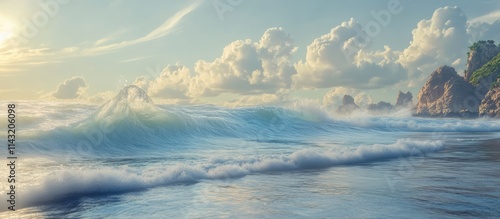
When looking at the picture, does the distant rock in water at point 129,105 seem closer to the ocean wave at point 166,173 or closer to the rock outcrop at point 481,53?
the ocean wave at point 166,173

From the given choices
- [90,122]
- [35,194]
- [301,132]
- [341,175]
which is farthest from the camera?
[301,132]

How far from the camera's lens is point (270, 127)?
33.0 meters

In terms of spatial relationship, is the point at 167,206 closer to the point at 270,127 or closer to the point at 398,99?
the point at 270,127

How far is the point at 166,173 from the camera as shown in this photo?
10.8 meters

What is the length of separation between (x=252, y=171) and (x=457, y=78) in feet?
373

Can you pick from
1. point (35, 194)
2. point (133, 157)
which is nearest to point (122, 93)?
point (133, 157)

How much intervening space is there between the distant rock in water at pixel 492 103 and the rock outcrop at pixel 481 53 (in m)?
17.6

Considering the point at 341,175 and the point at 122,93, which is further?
the point at 122,93

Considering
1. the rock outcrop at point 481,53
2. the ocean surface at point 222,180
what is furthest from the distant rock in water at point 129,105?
the rock outcrop at point 481,53

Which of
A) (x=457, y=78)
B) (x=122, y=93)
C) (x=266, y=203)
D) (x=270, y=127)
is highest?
→ (x=457, y=78)

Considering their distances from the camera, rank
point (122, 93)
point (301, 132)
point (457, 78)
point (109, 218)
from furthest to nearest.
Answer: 1. point (457, 78)
2. point (301, 132)
3. point (122, 93)
4. point (109, 218)

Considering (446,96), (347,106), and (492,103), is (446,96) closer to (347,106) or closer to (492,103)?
(492,103)

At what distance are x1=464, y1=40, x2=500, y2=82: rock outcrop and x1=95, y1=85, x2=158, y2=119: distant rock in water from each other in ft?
319

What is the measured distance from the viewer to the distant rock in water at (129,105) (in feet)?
79.5
